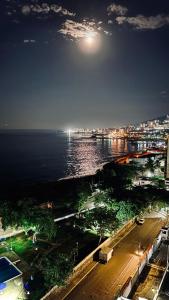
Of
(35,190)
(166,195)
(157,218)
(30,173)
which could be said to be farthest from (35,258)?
(30,173)

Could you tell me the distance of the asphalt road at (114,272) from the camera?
1530cm

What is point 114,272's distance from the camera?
682 inches

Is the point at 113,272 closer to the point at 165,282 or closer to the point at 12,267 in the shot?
the point at 165,282

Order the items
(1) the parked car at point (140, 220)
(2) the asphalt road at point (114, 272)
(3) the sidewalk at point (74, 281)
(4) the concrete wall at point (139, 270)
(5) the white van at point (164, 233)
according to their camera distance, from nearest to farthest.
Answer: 1. (3) the sidewalk at point (74, 281)
2. (2) the asphalt road at point (114, 272)
3. (4) the concrete wall at point (139, 270)
4. (5) the white van at point (164, 233)
5. (1) the parked car at point (140, 220)

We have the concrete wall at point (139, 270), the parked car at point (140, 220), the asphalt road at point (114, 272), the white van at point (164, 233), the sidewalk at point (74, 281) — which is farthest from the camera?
the parked car at point (140, 220)

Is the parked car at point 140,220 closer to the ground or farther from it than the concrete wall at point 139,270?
farther from it

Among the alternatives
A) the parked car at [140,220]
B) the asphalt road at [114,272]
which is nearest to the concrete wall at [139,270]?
the asphalt road at [114,272]

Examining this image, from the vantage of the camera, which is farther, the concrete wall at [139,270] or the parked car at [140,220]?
the parked car at [140,220]

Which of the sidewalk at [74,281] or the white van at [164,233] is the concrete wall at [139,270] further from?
the sidewalk at [74,281]

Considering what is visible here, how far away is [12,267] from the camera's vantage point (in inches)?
615

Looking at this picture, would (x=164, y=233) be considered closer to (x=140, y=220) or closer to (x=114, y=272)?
(x=140, y=220)

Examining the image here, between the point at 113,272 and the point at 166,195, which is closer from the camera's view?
the point at 113,272

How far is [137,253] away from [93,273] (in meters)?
4.30

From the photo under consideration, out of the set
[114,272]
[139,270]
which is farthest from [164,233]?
[114,272]
